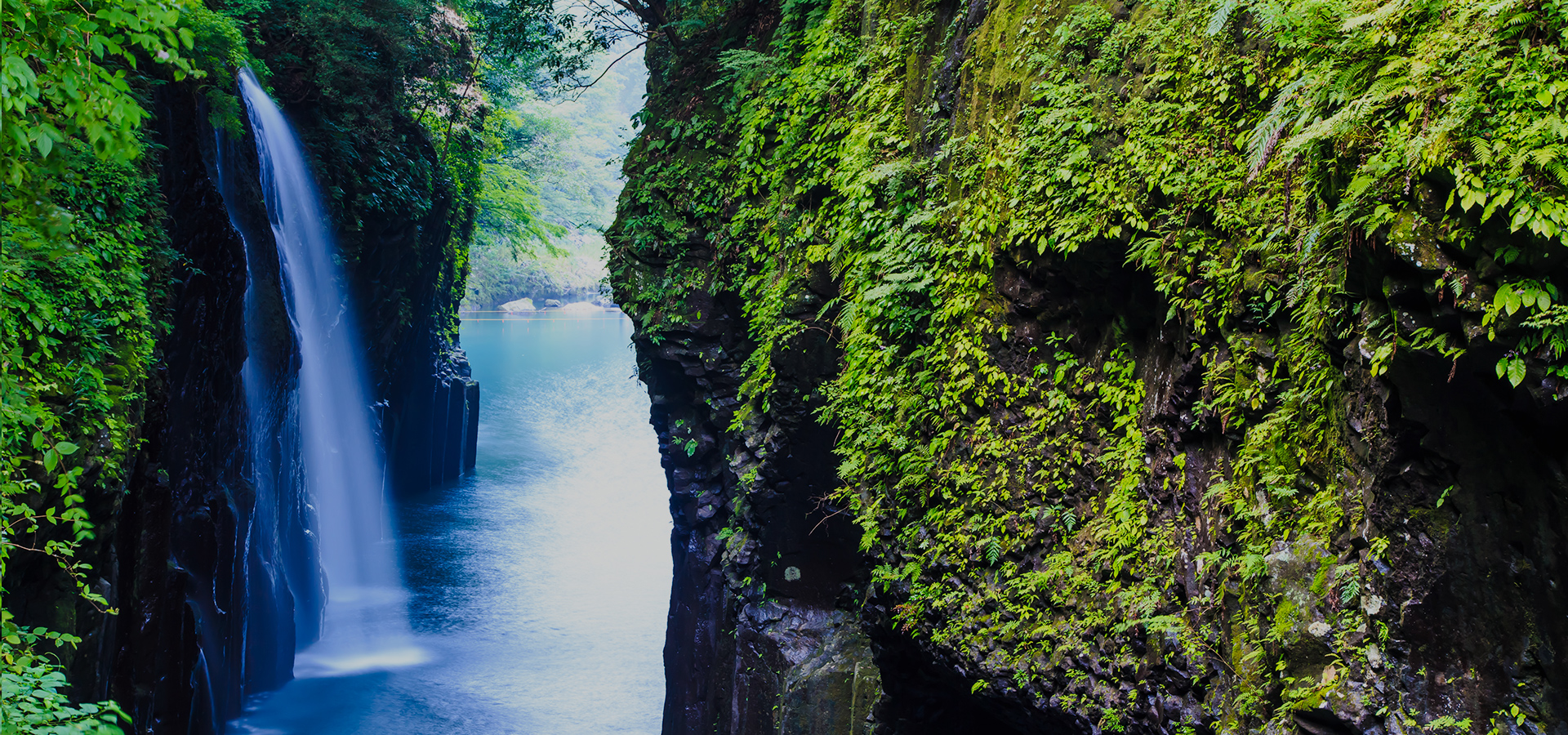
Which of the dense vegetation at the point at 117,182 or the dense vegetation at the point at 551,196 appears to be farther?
the dense vegetation at the point at 551,196

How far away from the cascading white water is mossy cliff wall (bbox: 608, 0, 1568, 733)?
7977 millimetres

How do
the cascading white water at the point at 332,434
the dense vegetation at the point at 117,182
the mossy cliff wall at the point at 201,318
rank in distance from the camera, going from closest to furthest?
the dense vegetation at the point at 117,182 → the mossy cliff wall at the point at 201,318 → the cascading white water at the point at 332,434

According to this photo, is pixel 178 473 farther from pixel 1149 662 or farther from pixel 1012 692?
pixel 1149 662

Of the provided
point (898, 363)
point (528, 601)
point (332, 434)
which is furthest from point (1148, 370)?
point (332, 434)

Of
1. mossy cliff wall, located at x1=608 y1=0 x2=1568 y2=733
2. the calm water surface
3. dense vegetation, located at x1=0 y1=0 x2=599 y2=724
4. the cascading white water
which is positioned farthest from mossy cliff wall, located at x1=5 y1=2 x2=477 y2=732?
mossy cliff wall, located at x1=608 y1=0 x2=1568 y2=733

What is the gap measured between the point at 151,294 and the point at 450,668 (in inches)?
330

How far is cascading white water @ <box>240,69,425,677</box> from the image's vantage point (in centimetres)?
1386

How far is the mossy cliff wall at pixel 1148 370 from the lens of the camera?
3.39 m

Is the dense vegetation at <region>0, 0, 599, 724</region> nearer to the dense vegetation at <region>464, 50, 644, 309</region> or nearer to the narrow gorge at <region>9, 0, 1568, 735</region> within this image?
the narrow gorge at <region>9, 0, 1568, 735</region>

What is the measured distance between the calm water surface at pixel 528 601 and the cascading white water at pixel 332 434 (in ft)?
2.02

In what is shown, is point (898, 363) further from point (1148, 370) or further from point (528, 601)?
point (528, 601)

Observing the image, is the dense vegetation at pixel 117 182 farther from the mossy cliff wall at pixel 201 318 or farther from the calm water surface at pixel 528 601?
the calm water surface at pixel 528 601

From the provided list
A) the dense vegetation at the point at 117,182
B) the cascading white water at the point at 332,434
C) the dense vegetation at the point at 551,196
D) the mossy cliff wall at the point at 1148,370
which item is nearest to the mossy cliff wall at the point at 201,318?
the dense vegetation at the point at 117,182

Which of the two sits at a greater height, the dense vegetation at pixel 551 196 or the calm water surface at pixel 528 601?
the dense vegetation at pixel 551 196
